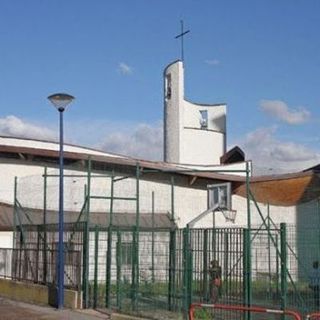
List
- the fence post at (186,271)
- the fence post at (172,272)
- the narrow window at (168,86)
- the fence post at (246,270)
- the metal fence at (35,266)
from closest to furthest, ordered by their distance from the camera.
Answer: the fence post at (246,270) < the fence post at (186,271) < the fence post at (172,272) < the metal fence at (35,266) < the narrow window at (168,86)

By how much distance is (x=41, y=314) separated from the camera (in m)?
19.2

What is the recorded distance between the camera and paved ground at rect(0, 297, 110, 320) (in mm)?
18359

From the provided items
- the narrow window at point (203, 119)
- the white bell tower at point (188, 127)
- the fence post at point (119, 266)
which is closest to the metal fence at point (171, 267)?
the fence post at point (119, 266)

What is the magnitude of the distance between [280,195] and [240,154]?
1848cm

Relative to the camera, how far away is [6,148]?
125 ft

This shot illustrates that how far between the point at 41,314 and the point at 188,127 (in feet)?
116

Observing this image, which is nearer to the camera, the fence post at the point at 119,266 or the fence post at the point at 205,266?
the fence post at the point at 205,266

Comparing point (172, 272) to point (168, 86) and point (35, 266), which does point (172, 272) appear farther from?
point (168, 86)

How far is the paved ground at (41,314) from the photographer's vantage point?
18.4m

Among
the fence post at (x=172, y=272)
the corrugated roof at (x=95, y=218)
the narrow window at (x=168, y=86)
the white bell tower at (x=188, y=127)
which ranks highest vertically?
the narrow window at (x=168, y=86)

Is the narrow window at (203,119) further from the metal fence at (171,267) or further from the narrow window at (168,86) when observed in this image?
the metal fence at (171,267)

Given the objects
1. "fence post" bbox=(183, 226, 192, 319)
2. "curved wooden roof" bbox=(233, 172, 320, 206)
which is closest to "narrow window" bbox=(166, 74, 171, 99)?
"curved wooden roof" bbox=(233, 172, 320, 206)

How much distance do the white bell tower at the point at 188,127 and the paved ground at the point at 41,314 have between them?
32.1 m

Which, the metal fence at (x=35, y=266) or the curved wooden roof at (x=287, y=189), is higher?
the curved wooden roof at (x=287, y=189)
